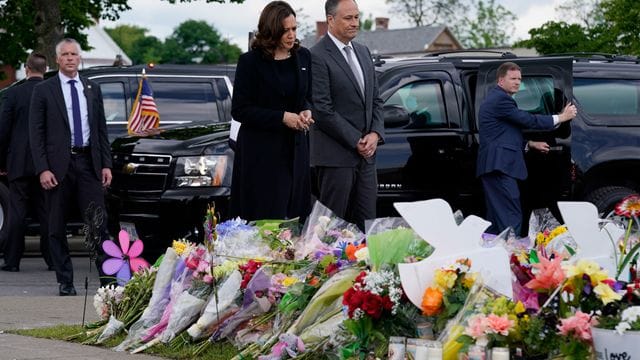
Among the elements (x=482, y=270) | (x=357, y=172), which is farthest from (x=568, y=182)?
(x=482, y=270)

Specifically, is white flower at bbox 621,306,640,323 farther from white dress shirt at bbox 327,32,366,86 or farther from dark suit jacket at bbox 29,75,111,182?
dark suit jacket at bbox 29,75,111,182

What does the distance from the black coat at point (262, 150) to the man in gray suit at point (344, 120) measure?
20.4 inches

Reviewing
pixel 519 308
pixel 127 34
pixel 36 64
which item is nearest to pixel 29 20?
pixel 36 64

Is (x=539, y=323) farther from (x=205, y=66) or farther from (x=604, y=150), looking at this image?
(x=205, y=66)

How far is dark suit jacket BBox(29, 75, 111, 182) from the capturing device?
35.1ft

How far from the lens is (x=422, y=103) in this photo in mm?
11922

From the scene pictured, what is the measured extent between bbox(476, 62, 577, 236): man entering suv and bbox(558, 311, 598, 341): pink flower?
19.6ft

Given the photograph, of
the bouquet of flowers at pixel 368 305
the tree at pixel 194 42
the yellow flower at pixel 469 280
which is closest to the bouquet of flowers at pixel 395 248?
the bouquet of flowers at pixel 368 305

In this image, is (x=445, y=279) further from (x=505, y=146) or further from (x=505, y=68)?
(x=505, y=68)

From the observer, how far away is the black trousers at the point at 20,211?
1336cm

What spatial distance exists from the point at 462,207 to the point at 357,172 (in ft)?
9.11

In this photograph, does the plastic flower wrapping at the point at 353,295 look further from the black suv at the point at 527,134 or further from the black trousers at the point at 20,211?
the black trousers at the point at 20,211

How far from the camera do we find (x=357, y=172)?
919 centimetres

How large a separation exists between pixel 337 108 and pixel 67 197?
9.12 feet
